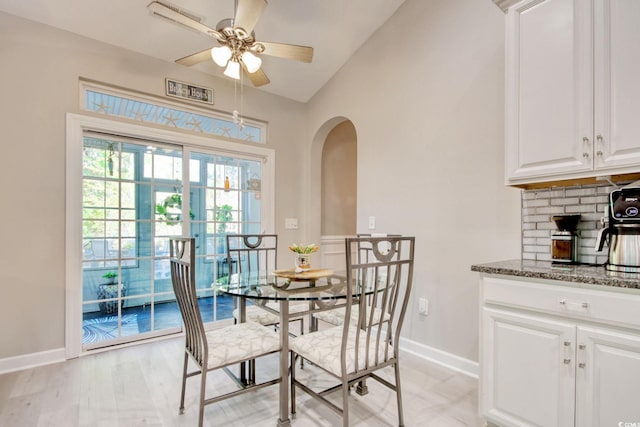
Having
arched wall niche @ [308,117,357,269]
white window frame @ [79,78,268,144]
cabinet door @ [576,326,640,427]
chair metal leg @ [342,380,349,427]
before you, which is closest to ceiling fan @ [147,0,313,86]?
white window frame @ [79,78,268,144]

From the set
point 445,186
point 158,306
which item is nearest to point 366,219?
point 445,186

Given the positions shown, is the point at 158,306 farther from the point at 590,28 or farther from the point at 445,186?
the point at 590,28

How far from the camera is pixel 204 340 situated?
1710 mm

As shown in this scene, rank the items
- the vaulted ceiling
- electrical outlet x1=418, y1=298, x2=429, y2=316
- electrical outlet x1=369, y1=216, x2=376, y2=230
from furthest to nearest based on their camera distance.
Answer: electrical outlet x1=369, y1=216, x2=376, y2=230
electrical outlet x1=418, y1=298, x2=429, y2=316
the vaulted ceiling

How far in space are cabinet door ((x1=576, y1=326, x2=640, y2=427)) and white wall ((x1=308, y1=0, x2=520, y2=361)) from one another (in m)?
0.90

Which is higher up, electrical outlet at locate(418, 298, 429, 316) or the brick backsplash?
the brick backsplash

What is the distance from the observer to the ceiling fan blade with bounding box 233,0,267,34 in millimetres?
1932

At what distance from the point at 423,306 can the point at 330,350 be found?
1.37 meters

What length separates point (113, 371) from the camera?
99.0 inches

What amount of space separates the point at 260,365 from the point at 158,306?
1.45 metres

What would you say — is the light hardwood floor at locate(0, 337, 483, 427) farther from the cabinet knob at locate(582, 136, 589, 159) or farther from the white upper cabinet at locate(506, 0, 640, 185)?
the cabinet knob at locate(582, 136, 589, 159)

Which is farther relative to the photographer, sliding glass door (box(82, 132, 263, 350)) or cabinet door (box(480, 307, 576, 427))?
sliding glass door (box(82, 132, 263, 350))

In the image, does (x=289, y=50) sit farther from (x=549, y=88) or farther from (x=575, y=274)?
(x=575, y=274)

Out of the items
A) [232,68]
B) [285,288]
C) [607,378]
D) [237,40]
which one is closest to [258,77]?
[232,68]
